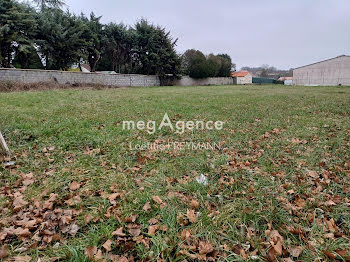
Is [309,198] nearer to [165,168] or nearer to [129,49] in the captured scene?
[165,168]

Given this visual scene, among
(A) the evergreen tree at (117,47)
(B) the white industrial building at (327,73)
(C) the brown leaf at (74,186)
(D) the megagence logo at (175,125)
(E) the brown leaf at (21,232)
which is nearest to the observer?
(E) the brown leaf at (21,232)

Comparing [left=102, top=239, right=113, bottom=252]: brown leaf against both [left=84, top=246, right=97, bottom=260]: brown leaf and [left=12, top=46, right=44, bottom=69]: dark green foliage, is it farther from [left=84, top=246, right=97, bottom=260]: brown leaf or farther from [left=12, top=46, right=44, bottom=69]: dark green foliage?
[left=12, top=46, right=44, bottom=69]: dark green foliage

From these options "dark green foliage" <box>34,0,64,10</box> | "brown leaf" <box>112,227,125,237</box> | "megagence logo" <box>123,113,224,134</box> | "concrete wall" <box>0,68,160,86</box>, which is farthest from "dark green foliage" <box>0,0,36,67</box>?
"brown leaf" <box>112,227,125,237</box>

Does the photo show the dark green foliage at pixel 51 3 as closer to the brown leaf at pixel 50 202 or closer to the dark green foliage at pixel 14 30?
the dark green foliage at pixel 14 30

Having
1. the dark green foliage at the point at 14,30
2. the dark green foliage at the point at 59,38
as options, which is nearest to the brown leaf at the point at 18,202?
the dark green foliage at the point at 14,30

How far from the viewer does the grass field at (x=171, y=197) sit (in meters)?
1.19

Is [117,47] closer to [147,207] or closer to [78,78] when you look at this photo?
[78,78]

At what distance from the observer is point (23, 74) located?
391 inches

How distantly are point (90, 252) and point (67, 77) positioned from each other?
514 inches

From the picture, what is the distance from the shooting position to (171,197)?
5.53 ft

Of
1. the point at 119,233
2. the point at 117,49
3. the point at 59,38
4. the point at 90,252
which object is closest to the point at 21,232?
the point at 90,252

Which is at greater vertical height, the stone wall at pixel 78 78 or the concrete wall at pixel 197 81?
the concrete wall at pixel 197 81

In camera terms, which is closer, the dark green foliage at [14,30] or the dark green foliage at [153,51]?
the dark green foliage at [14,30]

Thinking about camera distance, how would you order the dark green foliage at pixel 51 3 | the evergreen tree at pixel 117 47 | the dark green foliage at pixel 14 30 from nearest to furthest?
the dark green foliage at pixel 14 30 < the dark green foliage at pixel 51 3 < the evergreen tree at pixel 117 47
